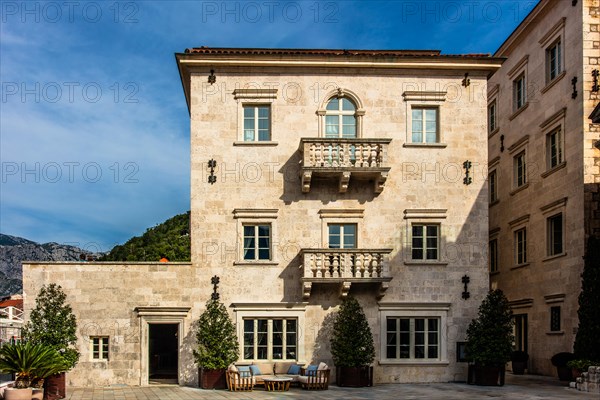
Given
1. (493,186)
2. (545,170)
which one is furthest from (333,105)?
(493,186)

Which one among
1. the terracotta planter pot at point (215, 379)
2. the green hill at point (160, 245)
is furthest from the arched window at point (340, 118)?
the green hill at point (160, 245)

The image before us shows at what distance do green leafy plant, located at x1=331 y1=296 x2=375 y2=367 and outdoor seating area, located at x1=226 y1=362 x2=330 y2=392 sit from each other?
719 millimetres

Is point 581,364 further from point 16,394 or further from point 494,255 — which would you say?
point 16,394

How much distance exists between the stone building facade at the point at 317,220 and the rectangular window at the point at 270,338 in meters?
0.05

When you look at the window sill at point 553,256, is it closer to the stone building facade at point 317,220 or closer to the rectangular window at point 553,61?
the stone building facade at point 317,220

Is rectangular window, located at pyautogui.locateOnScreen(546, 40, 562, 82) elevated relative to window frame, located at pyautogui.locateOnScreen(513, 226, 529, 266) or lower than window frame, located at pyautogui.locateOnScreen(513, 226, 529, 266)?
elevated

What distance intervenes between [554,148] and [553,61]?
3680 mm

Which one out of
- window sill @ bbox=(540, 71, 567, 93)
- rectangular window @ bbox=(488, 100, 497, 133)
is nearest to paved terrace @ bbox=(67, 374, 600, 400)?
window sill @ bbox=(540, 71, 567, 93)

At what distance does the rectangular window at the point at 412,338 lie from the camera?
24625 mm

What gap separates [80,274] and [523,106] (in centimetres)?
2013

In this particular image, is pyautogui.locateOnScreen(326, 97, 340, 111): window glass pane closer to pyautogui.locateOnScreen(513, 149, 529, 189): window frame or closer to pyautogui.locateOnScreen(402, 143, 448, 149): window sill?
pyautogui.locateOnScreen(402, 143, 448, 149): window sill

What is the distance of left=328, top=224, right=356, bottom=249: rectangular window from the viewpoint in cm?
2498

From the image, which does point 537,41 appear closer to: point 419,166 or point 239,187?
point 419,166

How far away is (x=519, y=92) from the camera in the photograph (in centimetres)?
3281
